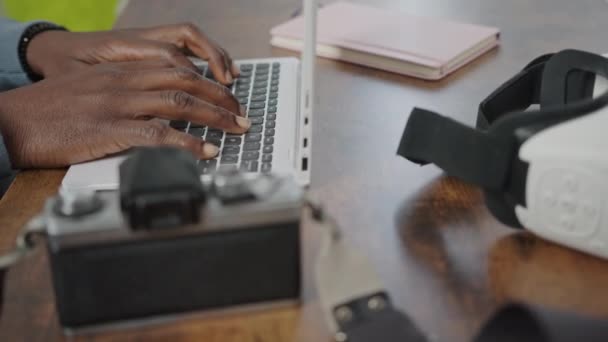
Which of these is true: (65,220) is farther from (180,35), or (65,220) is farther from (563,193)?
(180,35)

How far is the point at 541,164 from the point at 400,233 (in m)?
0.13

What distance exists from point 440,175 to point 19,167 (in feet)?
1.31

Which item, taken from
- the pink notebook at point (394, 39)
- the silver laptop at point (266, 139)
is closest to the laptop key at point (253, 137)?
the silver laptop at point (266, 139)

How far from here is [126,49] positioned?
37.4 inches

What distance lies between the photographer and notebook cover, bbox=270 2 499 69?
100 cm

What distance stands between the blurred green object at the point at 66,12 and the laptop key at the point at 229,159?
3.19 feet

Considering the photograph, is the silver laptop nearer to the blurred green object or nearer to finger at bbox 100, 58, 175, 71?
finger at bbox 100, 58, 175, 71

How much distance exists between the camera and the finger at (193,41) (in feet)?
3.16

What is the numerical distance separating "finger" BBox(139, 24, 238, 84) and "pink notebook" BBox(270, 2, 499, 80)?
0.47ft

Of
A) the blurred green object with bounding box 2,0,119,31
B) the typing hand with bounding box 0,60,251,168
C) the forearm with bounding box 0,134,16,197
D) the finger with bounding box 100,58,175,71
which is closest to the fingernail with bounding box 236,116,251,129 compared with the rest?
the typing hand with bounding box 0,60,251,168

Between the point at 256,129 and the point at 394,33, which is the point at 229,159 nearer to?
the point at 256,129

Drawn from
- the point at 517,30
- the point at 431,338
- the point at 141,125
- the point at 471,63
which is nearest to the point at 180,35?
the point at 141,125

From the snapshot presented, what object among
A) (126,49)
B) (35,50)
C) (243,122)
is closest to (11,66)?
(35,50)

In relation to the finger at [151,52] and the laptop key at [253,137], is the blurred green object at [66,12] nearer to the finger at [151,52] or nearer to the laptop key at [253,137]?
the finger at [151,52]
